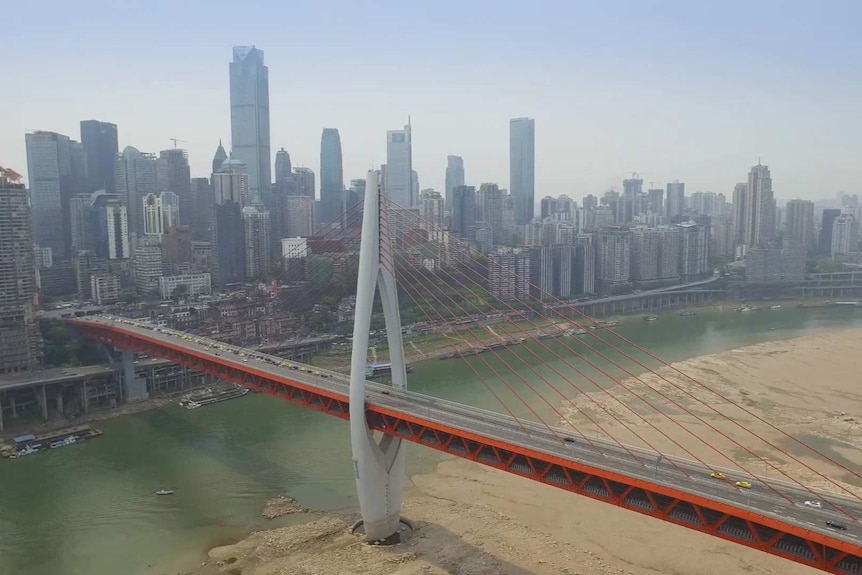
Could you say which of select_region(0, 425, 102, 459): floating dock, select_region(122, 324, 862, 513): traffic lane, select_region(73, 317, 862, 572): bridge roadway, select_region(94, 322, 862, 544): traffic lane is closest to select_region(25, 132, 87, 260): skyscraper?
select_region(122, 324, 862, 513): traffic lane

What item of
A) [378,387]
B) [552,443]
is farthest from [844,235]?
[552,443]

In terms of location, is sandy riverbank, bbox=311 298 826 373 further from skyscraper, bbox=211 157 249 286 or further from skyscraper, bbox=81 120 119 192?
skyscraper, bbox=81 120 119 192

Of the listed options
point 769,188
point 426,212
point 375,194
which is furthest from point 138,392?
point 769,188

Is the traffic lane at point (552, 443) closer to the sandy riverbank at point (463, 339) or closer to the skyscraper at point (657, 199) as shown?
the sandy riverbank at point (463, 339)

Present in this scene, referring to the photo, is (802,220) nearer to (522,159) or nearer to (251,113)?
(522,159)

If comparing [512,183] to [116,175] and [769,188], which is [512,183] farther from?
[116,175]

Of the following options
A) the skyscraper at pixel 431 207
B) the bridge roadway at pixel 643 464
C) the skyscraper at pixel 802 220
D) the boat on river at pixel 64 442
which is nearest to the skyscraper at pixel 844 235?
the skyscraper at pixel 802 220
